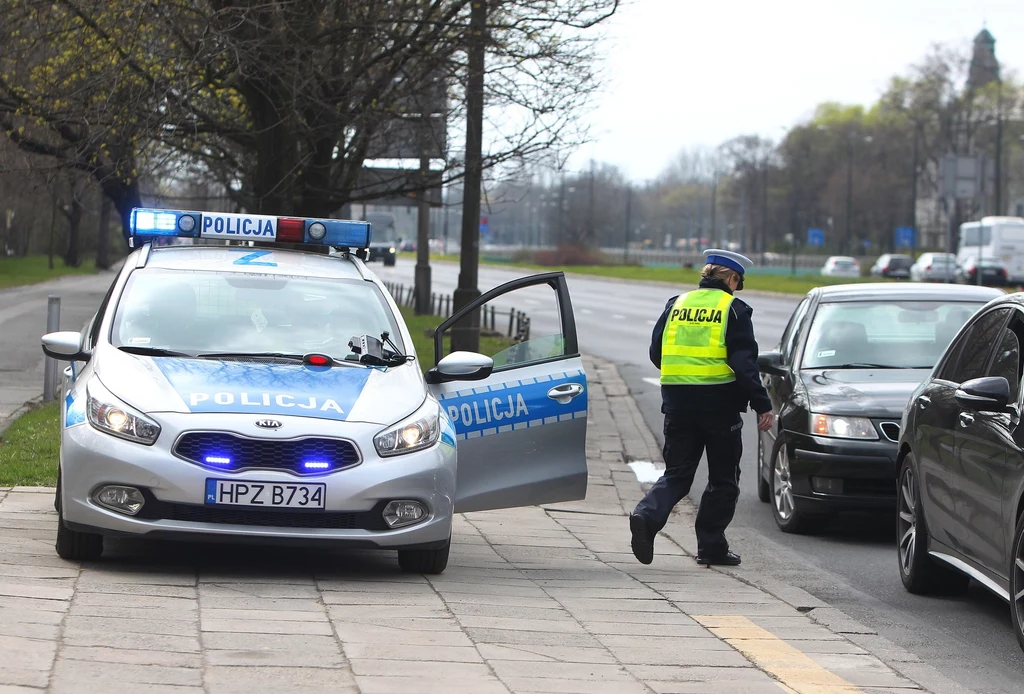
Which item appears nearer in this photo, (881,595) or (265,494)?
(265,494)

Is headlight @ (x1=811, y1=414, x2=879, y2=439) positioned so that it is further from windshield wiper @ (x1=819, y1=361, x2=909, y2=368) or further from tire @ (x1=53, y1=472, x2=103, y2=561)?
tire @ (x1=53, y1=472, x2=103, y2=561)

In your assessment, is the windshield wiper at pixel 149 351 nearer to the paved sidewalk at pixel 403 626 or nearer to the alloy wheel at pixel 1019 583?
the paved sidewalk at pixel 403 626

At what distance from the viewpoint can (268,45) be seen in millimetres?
13875

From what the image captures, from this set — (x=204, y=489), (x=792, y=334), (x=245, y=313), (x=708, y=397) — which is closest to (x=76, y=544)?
(x=204, y=489)

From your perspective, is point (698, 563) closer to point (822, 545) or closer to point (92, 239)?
point (822, 545)

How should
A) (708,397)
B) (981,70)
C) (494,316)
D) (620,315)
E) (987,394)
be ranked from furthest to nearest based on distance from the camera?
(981,70), (620,315), (494,316), (708,397), (987,394)

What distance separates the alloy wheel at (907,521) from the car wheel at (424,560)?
7.89ft

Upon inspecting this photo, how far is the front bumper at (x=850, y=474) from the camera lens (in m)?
8.99

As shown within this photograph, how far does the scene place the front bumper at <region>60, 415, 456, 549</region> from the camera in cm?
623

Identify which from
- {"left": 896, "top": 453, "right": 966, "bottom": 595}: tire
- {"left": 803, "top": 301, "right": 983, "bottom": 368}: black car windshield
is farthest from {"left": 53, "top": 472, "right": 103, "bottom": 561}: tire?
{"left": 803, "top": 301, "right": 983, "bottom": 368}: black car windshield

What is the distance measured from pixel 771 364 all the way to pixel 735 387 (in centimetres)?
227

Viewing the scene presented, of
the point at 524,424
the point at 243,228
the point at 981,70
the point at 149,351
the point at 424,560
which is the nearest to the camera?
the point at 424,560

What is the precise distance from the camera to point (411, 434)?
21.8ft

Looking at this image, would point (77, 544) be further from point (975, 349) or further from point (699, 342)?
point (975, 349)
